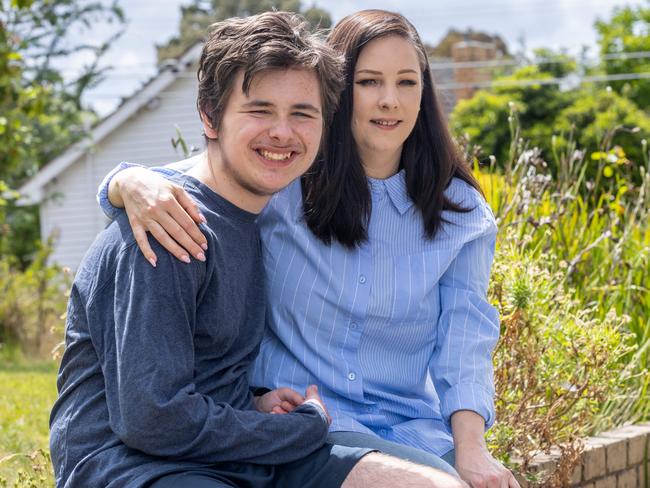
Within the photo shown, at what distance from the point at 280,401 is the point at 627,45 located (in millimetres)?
32597

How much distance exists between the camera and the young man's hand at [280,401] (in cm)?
273

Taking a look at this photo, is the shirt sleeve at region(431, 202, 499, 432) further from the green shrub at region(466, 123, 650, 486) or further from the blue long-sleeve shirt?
the green shrub at region(466, 123, 650, 486)

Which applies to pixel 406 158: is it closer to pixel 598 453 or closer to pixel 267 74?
pixel 267 74

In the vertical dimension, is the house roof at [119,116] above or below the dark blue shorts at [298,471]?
below

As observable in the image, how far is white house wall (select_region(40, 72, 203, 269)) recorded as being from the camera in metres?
26.0

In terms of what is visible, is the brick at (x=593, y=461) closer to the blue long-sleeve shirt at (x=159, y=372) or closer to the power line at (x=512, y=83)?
the blue long-sleeve shirt at (x=159, y=372)

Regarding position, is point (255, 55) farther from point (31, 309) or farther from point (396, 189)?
point (31, 309)

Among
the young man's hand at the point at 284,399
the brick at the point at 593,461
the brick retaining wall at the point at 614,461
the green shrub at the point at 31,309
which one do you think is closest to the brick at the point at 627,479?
the brick retaining wall at the point at 614,461

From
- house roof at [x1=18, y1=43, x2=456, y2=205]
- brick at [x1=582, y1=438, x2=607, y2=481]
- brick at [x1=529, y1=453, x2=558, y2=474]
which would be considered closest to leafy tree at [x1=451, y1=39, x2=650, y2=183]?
house roof at [x1=18, y1=43, x2=456, y2=205]

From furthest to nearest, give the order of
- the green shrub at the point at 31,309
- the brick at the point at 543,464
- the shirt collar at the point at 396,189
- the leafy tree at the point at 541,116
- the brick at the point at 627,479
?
1. the leafy tree at the point at 541,116
2. the green shrub at the point at 31,309
3. the brick at the point at 627,479
4. the brick at the point at 543,464
5. the shirt collar at the point at 396,189

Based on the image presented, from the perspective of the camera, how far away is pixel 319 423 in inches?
101

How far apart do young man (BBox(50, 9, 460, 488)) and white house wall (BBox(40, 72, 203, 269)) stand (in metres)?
23.3

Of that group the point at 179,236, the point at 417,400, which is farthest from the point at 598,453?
the point at 179,236

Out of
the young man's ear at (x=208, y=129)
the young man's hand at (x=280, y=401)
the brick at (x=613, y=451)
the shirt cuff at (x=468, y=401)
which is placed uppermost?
the young man's ear at (x=208, y=129)
